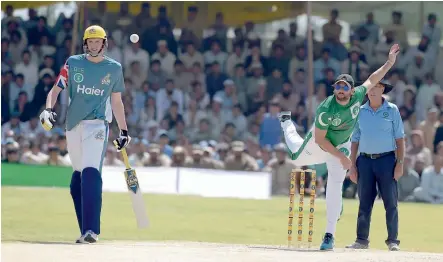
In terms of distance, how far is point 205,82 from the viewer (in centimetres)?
2642

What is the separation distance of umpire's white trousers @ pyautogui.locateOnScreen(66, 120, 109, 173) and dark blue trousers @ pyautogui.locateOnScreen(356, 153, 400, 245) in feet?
10.2

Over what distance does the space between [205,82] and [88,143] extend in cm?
1446

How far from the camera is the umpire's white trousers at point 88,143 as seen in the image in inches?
475

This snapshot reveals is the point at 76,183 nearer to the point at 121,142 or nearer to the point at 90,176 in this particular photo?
the point at 90,176

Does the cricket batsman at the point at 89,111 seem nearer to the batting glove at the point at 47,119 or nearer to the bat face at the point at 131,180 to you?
the batting glove at the point at 47,119

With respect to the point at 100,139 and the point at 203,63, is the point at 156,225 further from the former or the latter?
the point at 203,63

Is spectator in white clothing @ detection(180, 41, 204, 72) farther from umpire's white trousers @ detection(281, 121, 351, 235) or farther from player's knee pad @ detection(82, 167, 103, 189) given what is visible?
player's knee pad @ detection(82, 167, 103, 189)

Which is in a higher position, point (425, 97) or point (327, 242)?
point (425, 97)

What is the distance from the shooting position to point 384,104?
1305 centimetres

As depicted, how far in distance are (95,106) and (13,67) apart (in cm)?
1520

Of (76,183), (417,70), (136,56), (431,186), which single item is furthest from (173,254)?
(136,56)

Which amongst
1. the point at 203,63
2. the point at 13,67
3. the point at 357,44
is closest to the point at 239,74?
the point at 203,63

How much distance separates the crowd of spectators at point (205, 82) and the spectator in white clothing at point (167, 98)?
0.02m

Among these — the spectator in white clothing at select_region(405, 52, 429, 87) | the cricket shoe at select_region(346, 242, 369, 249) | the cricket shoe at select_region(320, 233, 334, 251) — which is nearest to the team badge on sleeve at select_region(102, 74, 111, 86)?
the cricket shoe at select_region(320, 233, 334, 251)
